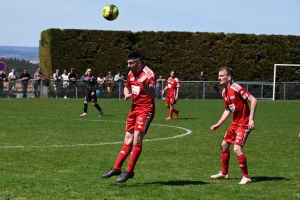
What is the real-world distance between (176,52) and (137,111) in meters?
38.9

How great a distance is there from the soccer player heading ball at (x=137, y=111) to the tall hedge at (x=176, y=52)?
123 feet

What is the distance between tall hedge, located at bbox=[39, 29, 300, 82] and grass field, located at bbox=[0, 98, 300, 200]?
78.1 ft

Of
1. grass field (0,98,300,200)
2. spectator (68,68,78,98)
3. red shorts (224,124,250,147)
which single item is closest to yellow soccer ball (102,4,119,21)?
grass field (0,98,300,200)

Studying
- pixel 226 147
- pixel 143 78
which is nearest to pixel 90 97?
pixel 226 147

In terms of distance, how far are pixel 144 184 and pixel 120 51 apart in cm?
3847

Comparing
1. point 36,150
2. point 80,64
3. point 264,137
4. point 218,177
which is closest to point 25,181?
point 218,177

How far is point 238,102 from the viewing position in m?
11.1

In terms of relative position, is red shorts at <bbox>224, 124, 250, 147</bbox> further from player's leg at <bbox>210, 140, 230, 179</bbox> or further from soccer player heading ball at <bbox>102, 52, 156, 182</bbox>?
soccer player heading ball at <bbox>102, 52, 156, 182</bbox>

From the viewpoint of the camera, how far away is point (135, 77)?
425 inches

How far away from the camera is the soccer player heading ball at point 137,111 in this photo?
1053cm

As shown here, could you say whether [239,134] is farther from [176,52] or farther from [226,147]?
[176,52]

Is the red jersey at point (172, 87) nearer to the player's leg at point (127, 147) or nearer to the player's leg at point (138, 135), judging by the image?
the player's leg at point (127, 147)

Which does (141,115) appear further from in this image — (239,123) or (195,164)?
(195,164)

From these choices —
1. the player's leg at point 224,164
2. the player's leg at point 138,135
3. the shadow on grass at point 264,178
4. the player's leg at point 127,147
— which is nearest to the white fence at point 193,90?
the shadow on grass at point 264,178
